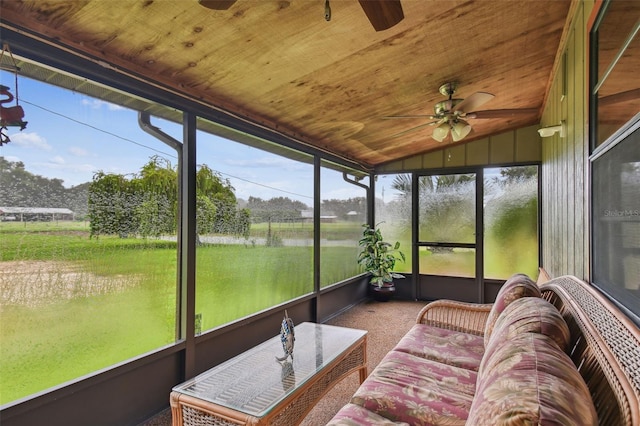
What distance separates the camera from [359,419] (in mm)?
1425

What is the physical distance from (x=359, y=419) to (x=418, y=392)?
0.38 m

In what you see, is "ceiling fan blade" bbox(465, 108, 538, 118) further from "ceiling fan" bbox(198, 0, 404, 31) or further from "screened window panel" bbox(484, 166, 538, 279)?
"screened window panel" bbox(484, 166, 538, 279)

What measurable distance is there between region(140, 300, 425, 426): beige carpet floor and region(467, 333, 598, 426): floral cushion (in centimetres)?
148

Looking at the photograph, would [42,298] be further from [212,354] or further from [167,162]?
[212,354]

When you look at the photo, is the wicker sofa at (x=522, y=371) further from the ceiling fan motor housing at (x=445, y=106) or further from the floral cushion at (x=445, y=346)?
the ceiling fan motor housing at (x=445, y=106)

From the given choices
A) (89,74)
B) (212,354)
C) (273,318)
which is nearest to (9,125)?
(89,74)

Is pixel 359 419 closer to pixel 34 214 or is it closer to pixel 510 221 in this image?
pixel 34 214

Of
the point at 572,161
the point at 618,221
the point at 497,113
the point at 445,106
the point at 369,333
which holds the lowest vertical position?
the point at 369,333

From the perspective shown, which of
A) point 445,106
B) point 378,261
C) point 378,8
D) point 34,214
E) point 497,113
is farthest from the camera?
point 378,261

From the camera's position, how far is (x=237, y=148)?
3.01m

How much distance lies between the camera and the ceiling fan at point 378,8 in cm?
129

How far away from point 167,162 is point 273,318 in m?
1.81

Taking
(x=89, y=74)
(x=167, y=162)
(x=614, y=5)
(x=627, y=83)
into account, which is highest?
(x=614, y=5)

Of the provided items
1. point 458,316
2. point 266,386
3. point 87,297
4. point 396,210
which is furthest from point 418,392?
point 396,210
